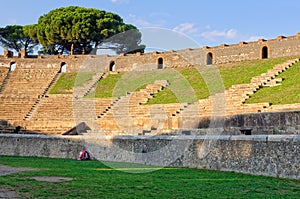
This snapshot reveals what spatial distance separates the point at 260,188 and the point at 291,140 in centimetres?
166

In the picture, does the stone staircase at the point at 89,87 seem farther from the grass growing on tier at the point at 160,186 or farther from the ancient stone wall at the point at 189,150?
the grass growing on tier at the point at 160,186

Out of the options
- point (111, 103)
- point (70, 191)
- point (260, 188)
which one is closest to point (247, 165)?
point (260, 188)

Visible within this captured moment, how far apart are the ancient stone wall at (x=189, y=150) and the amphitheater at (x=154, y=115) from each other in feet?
0.07

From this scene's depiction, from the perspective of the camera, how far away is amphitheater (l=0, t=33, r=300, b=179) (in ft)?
33.8

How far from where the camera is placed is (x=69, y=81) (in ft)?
116

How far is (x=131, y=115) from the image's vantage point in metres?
23.4

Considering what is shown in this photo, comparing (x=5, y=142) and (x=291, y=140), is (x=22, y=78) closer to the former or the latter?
(x=5, y=142)

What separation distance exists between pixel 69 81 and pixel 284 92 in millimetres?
A: 19798

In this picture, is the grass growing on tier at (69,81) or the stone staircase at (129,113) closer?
the stone staircase at (129,113)

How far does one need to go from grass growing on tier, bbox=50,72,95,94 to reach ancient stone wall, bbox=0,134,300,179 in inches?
591

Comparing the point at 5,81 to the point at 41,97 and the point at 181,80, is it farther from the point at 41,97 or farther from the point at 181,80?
the point at 181,80

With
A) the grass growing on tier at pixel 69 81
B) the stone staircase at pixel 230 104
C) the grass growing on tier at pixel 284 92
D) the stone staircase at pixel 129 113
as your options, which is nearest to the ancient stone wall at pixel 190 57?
the grass growing on tier at pixel 69 81

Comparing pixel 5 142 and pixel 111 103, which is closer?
pixel 5 142

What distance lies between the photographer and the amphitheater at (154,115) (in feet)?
33.8
